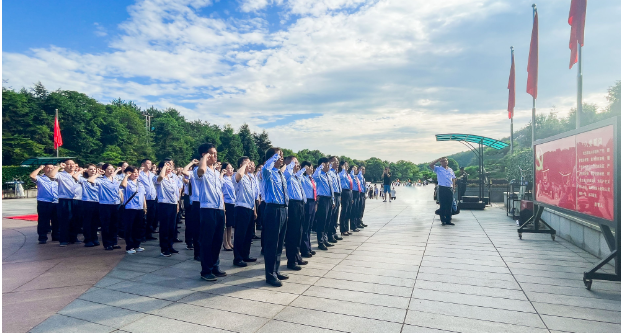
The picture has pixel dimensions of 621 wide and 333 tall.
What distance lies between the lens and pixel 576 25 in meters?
9.94

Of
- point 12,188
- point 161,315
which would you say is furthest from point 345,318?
point 12,188

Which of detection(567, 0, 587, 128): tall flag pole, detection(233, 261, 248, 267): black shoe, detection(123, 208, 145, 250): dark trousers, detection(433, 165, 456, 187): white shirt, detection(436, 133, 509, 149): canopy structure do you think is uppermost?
detection(567, 0, 587, 128): tall flag pole

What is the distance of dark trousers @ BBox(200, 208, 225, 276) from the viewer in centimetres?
522

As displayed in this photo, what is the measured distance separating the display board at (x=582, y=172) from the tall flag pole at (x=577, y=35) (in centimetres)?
278

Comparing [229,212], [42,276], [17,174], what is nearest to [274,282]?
[229,212]

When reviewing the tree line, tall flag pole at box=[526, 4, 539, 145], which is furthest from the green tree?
tall flag pole at box=[526, 4, 539, 145]

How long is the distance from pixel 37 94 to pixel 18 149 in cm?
1384

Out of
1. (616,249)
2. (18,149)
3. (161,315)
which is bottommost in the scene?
(161,315)

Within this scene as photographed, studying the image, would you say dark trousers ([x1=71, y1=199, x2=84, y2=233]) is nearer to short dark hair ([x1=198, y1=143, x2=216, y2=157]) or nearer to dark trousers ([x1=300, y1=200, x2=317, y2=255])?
short dark hair ([x1=198, y1=143, x2=216, y2=157])

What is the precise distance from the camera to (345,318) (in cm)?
383

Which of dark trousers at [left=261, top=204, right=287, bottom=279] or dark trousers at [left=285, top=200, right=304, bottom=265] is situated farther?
dark trousers at [left=285, top=200, right=304, bottom=265]

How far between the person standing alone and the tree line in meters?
35.2

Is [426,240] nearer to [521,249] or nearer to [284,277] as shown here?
[521,249]

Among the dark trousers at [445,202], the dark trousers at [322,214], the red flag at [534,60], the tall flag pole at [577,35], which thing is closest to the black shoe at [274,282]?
the dark trousers at [322,214]
